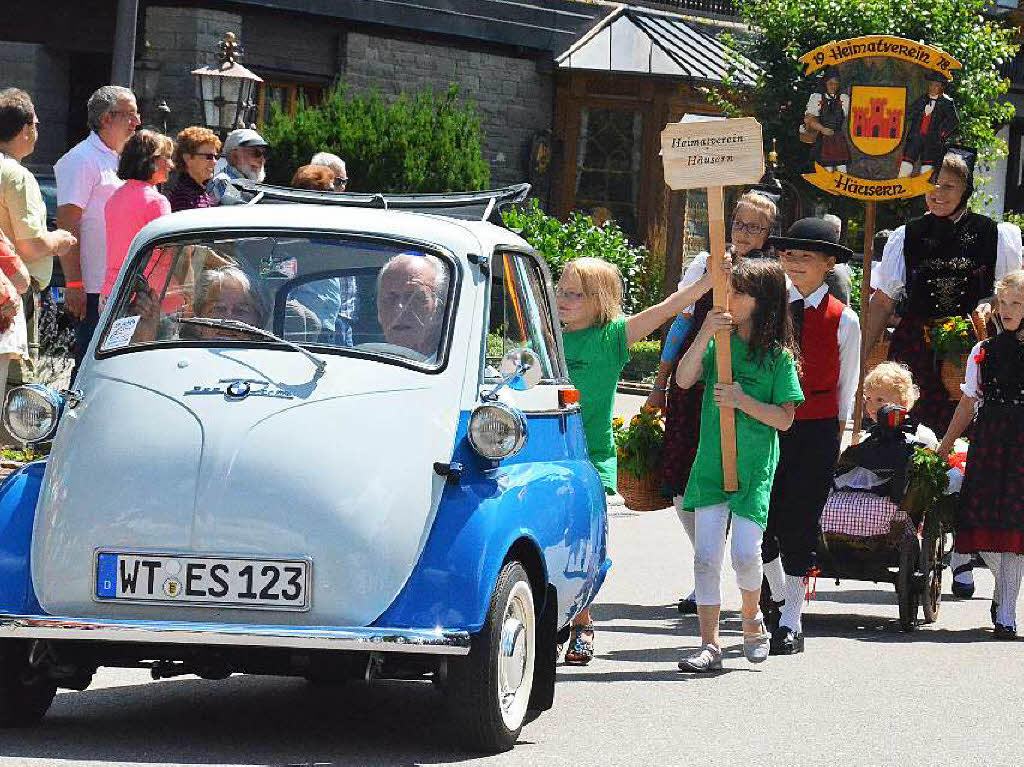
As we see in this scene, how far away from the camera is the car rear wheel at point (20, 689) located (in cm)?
650

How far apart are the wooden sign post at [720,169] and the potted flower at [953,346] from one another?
101 inches

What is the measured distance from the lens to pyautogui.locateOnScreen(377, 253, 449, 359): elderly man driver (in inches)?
272

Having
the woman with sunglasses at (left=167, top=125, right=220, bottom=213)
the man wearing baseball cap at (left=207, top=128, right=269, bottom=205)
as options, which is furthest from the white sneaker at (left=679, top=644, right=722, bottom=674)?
the man wearing baseball cap at (left=207, top=128, right=269, bottom=205)

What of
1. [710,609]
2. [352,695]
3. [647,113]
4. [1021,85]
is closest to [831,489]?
[710,609]

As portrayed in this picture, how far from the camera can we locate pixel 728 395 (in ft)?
28.5

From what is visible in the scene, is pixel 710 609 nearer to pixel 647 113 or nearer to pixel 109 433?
pixel 109 433

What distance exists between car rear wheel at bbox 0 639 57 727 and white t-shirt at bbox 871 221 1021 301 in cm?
604

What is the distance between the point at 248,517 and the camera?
624 cm

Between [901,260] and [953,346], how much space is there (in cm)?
61

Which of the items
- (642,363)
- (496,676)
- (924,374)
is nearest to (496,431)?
(496,676)

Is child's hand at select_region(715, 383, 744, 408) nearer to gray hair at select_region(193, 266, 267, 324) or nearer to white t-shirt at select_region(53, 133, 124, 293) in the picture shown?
gray hair at select_region(193, 266, 267, 324)

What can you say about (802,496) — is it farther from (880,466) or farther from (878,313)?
(878,313)

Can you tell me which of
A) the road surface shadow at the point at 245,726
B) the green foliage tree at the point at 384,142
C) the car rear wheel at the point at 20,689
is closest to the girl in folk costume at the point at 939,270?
the road surface shadow at the point at 245,726

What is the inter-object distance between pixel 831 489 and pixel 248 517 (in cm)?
462
